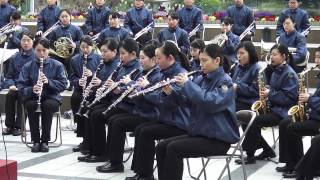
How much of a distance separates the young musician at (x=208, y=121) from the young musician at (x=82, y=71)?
8.92 feet

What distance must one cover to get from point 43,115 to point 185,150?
124 inches

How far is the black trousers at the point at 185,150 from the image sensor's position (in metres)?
5.19

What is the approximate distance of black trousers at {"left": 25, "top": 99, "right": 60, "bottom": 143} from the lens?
779 centimetres

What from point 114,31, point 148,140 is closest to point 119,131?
point 148,140

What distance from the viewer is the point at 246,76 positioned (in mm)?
7184

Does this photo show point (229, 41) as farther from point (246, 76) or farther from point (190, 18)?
point (246, 76)

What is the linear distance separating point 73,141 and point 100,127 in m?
1.47

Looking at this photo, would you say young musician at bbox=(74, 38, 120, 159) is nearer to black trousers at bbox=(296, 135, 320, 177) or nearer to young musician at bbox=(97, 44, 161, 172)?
young musician at bbox=(97, 44, 161, 172)

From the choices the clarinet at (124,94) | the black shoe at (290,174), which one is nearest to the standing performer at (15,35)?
the clarinet at (124,94)

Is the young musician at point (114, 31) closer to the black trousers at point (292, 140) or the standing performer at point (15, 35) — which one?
the standing performer at point (15, 35)

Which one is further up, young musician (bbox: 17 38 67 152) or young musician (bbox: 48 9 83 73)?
young musician (bbox: 48 9 83 73)

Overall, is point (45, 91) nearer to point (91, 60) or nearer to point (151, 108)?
point (91, 60)

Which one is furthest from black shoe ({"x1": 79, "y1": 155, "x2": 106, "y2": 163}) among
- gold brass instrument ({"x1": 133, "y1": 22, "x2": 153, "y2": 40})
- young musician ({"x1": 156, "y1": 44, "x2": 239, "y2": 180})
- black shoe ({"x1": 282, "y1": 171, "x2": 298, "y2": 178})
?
gold brass instrument ({"x1": 133, "y1": 22, "x2": 153, "y2": 40})

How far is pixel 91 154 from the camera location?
739 cm
